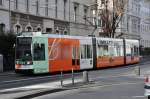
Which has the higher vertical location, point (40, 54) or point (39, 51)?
point (39, 51)

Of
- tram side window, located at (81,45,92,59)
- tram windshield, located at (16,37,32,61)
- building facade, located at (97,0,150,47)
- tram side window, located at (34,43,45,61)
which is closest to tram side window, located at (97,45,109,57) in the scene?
tram side window, located at (81,45,92,59)

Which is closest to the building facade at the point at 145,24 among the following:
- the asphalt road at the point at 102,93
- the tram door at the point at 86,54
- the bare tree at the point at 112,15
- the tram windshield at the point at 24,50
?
the bare tree at the point at 112,15

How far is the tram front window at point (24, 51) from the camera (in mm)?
35062

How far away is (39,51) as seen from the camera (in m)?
35.6

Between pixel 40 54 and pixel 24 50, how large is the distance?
1.21 meters

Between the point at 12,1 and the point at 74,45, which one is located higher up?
the point at 12,1

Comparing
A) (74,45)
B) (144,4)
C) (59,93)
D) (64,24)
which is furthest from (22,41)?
(144,4)

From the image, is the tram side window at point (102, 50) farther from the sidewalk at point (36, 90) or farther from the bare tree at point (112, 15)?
the bare tree at point (112, 15)

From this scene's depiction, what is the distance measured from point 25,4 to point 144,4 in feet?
190

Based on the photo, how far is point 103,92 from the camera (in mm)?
22625

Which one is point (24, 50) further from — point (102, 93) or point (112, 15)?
point (112, 15)

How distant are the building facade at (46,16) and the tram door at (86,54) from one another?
986cm

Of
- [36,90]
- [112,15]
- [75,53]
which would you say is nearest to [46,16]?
[75,53]

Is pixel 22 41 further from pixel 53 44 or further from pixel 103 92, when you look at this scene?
pixel 103 92
